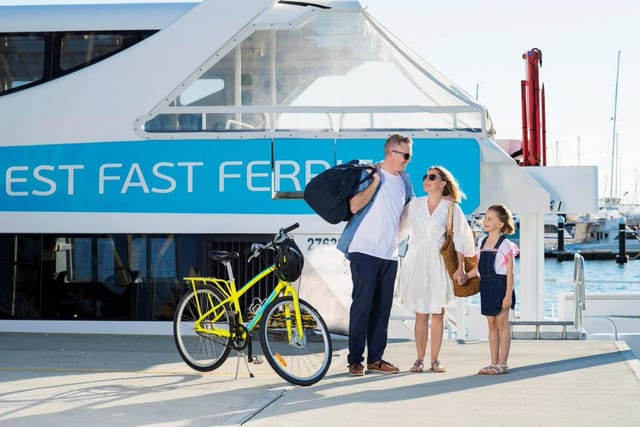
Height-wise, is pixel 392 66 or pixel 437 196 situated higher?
pixel 392 66

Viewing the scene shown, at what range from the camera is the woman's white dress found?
799 centimetres

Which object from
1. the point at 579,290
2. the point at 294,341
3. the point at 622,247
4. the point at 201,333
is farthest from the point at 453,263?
the point at 622,247

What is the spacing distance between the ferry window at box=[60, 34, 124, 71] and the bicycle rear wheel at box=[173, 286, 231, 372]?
8.87 feet

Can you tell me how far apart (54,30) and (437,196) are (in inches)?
155

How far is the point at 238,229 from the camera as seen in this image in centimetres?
962

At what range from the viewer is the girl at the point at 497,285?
26.1ft

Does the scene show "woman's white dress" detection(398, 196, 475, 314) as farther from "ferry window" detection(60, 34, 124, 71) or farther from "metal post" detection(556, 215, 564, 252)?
"metal post" detection(556, 215, 564, 252)

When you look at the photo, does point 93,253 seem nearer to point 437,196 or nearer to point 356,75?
point 356,75

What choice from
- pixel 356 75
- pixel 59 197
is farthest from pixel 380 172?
pixel 59 197

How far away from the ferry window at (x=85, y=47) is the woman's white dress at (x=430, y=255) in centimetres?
334

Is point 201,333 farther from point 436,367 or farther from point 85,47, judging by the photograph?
point 85,47

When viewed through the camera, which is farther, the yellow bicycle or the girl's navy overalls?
the girl's navy overalls

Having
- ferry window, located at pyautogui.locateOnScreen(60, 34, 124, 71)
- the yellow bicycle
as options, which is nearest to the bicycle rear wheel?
the yellow bicycle

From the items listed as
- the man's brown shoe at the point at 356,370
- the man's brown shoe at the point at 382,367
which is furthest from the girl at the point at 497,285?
the man's brown shoe at the point at 356,370
